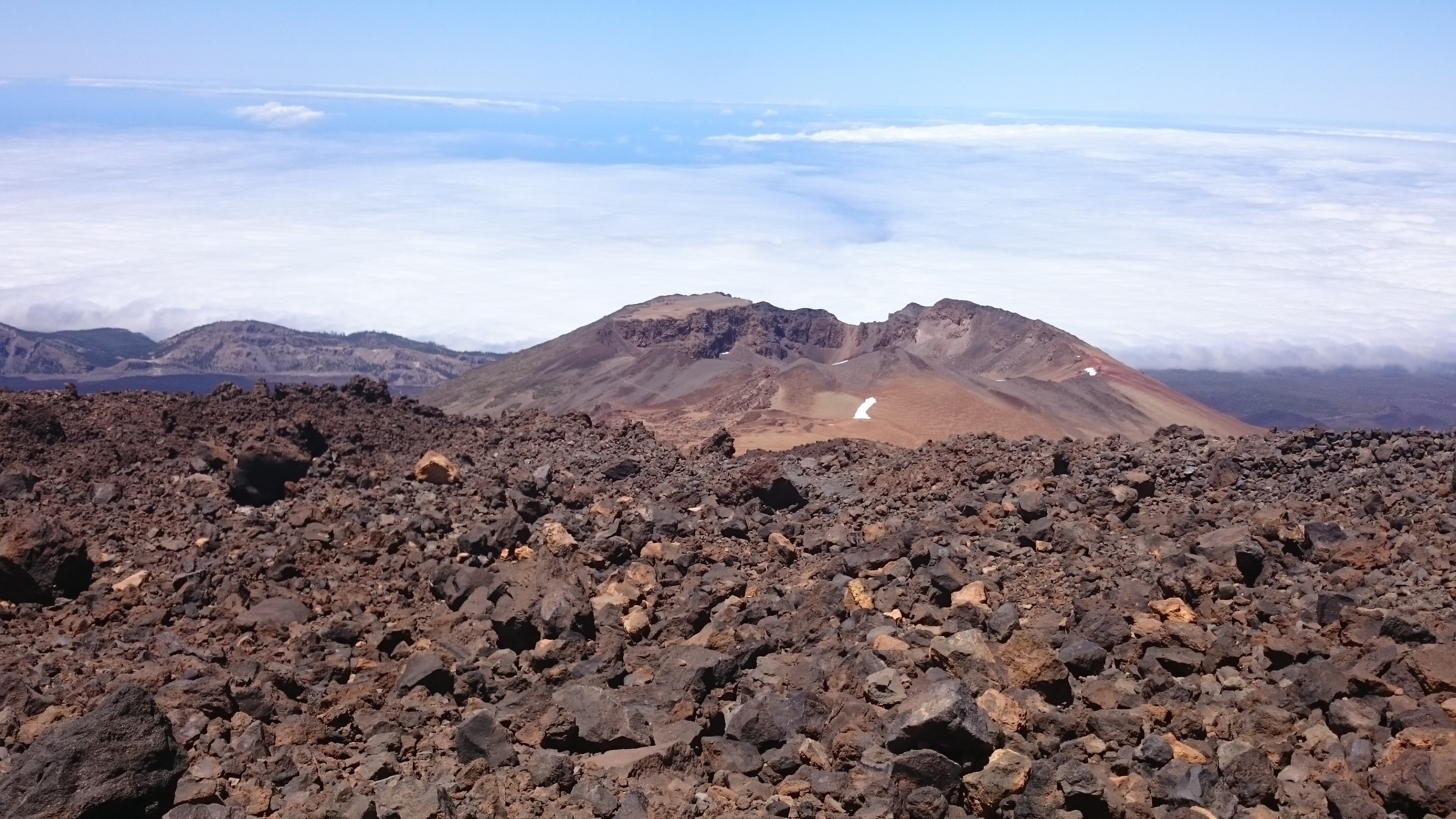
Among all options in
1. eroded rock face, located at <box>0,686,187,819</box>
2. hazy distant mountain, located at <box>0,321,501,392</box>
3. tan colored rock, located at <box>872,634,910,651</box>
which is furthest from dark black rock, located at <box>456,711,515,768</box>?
hazy distant mountain, located at <box>0,321,501,392</box>

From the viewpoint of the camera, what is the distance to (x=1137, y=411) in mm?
44031

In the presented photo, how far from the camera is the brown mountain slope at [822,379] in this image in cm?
3378

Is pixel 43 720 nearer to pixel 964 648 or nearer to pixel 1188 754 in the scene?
pixel 964 648

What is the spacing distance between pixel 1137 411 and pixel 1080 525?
119 ft

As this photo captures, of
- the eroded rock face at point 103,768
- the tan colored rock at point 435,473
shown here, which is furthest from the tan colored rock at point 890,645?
the tan colored rock at point 435,473

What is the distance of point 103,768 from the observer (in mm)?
5629

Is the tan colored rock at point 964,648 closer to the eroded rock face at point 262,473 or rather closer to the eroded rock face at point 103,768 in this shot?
the eroded rock face at point 103,768

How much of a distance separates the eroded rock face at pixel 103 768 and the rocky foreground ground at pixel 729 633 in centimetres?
2

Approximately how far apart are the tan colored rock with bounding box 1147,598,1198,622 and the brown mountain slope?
60.1 ft

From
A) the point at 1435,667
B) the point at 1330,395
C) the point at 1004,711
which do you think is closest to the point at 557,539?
the point at 1004,711

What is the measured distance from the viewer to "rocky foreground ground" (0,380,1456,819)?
18.5 feet

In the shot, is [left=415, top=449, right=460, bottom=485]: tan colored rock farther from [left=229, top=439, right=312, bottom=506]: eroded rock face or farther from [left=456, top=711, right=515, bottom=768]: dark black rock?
[left=456, top=711, right=515, bottom=768]: dark black rock

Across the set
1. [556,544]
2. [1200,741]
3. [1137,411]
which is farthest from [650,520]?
[1137,411]

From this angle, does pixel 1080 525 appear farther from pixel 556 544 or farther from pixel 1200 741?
pixel 556 544
